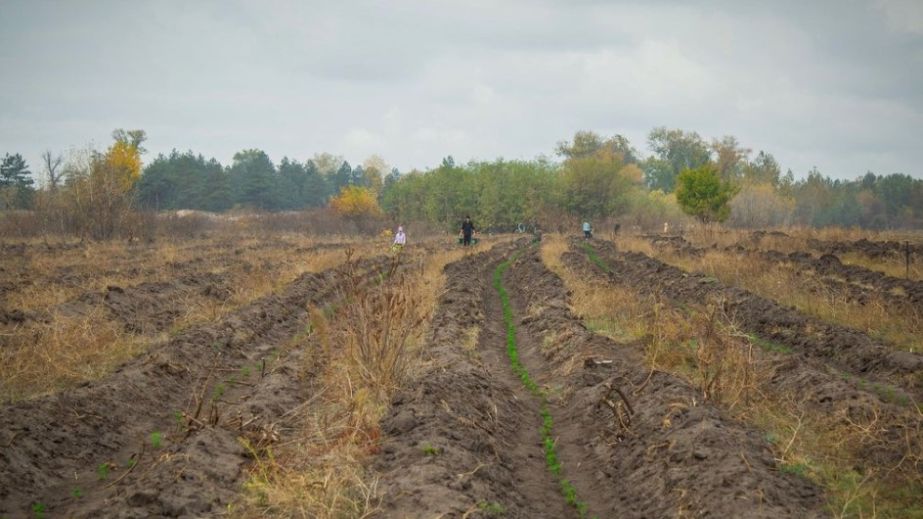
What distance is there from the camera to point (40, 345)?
40.7 feet

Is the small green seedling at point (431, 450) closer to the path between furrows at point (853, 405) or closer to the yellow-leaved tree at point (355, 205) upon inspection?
the path between furrows at point (853, 405)

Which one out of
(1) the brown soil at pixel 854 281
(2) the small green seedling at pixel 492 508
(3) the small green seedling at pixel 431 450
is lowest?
(2) the small green seedling at pixel 492 508

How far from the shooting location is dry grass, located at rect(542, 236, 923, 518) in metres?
7.25

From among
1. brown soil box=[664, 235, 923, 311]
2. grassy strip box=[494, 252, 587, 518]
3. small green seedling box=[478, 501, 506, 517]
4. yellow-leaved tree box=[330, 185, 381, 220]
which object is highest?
yellow-leaved tree box=[330, 185, 381, 220]

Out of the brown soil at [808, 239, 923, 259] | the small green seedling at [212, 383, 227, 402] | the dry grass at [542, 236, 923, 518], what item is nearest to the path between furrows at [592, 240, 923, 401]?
the dry grass at [542, 236, 923, 518]

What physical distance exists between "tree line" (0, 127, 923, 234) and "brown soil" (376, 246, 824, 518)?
140 feet

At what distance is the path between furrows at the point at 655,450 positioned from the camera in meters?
6.93

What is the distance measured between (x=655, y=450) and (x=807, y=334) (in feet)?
25.9

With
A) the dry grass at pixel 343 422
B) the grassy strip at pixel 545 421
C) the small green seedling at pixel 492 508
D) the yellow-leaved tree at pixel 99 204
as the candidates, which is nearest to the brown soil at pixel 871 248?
the grassy strip at pixel 545 421

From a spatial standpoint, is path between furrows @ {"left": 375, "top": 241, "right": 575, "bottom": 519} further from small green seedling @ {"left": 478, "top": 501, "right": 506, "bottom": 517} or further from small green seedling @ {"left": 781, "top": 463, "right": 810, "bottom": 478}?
small green seedling @ {"left": 781, "top": 463, "right": 810, "bottom": 478}

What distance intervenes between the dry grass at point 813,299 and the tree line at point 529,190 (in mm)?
35509

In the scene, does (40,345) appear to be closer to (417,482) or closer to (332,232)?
(417,482)

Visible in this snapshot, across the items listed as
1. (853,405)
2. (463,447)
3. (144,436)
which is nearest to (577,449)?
(463,447)

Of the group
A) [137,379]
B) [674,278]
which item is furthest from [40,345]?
[674,278]
